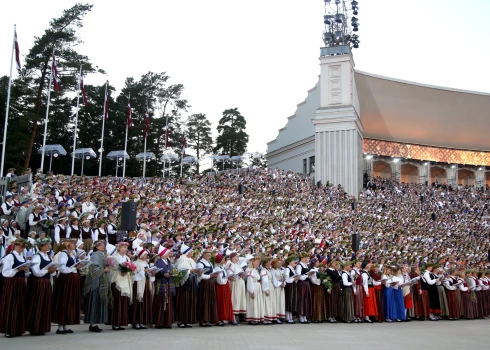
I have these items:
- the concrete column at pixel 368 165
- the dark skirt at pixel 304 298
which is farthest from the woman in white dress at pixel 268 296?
the concrete column at pixel 368 165

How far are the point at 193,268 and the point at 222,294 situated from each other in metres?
1.04

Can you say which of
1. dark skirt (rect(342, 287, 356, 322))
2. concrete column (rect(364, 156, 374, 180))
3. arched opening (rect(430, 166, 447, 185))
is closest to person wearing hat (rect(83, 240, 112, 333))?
dark skirt (rect(342, 287, 356, 322))

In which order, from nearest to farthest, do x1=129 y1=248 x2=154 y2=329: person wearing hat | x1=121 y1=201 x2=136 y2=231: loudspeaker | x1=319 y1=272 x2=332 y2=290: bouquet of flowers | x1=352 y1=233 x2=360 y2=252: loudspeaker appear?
x1=129 y1=248 x2=154 y2=329: person wearing hat, x1=121 y1=201 x2=136 y2=231: loudspeaker, x1=319 y1=272 x2=332 y2=290: bouquet of flowers, x1=352 y1=233 x2=360 y2=252: loudspeaker

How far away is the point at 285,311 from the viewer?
15.3 metres

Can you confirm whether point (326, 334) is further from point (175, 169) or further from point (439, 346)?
point (175, 169)

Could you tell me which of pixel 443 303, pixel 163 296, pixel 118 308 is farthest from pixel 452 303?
pixel 118 308

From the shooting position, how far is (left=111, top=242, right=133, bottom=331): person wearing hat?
11242 mm

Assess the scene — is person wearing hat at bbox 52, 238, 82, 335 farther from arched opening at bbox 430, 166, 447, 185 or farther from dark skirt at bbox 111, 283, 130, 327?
arched opening at bbox 430, 166, 447, 185

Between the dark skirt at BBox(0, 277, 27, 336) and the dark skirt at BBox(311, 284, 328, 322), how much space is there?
26.9ft

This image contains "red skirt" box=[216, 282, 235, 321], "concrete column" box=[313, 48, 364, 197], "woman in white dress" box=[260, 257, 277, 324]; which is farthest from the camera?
"concrete column" box=[313, 48, 364, 197]

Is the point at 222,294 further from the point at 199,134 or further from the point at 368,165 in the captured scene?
the point at 199,134

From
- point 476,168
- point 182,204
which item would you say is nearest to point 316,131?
point 182,204

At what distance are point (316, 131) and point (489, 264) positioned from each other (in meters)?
20.8

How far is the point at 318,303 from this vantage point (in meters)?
15.5
